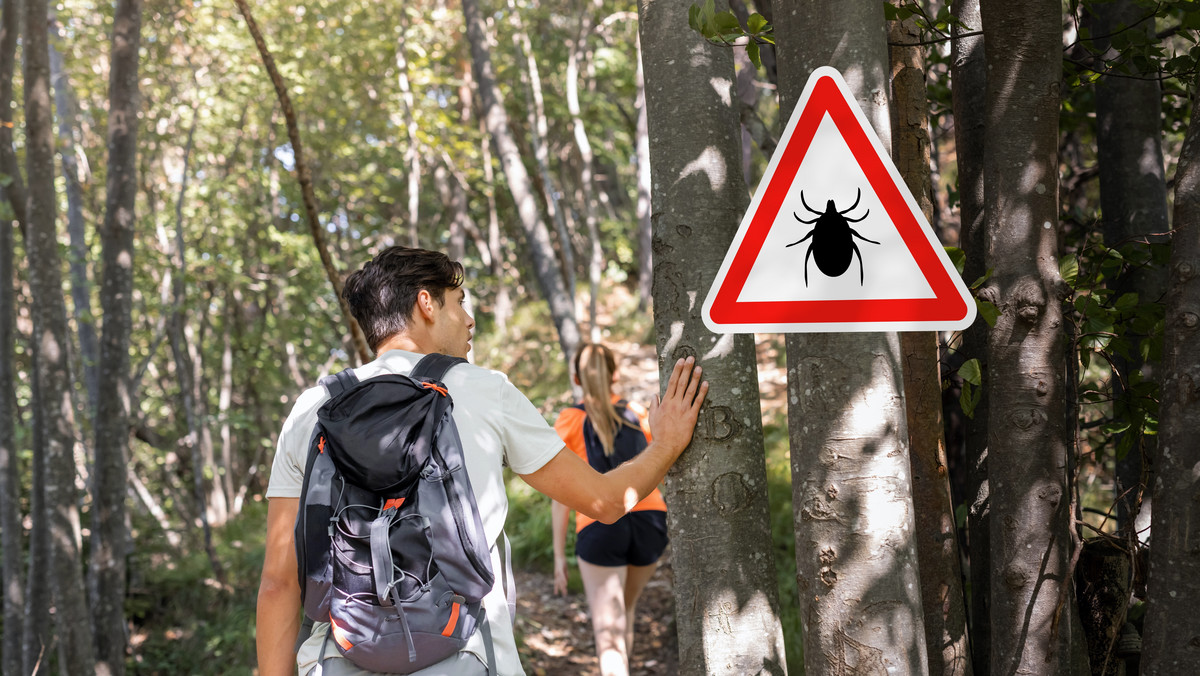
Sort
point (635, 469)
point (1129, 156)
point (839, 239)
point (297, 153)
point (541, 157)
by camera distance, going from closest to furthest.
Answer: point (839, 239) → point (635, 469) → point (1129, 156) → point (297, 153) → point (541, 157)

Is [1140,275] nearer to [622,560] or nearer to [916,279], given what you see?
[916,279]

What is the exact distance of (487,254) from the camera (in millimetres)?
20781

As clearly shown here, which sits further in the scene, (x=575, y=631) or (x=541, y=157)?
(x=541, y=157)

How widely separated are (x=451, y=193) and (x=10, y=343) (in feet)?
37.7

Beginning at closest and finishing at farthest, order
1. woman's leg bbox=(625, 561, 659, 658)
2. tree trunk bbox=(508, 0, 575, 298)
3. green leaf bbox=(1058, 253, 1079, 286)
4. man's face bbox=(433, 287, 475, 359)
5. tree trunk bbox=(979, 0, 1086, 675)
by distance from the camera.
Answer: man's face bbox=(433, 287, 475, 359) → tree trunk bbox=(979, 0, 1086, 675) → green leaf bbox=(1058, 253, 1079, 286) → woman's leg bbox=(625, 561, 659, 658) → tree trunk bbox=(508, 0, 575, 298)

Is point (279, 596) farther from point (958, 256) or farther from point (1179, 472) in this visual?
point (1179, 472)

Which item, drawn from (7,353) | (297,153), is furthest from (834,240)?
(7,353)

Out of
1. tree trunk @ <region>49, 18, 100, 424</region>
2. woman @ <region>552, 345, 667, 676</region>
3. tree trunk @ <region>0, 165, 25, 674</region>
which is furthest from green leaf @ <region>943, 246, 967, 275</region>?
tree trunk @ <region>49, 18, 100, 424</region>

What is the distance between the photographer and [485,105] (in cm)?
991

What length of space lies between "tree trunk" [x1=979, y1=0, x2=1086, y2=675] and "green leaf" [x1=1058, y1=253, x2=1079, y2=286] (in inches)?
6.2

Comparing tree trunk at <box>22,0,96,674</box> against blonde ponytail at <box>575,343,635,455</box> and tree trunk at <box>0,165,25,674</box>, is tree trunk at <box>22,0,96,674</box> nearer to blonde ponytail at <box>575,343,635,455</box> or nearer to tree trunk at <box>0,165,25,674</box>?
tree trunk at <box>0,165,25,674</box>

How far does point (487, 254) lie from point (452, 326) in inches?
738

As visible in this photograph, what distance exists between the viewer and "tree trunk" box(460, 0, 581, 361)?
9469mm

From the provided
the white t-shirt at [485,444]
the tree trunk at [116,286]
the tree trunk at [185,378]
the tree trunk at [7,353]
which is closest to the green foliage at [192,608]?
the tree trunk at [185,378]
